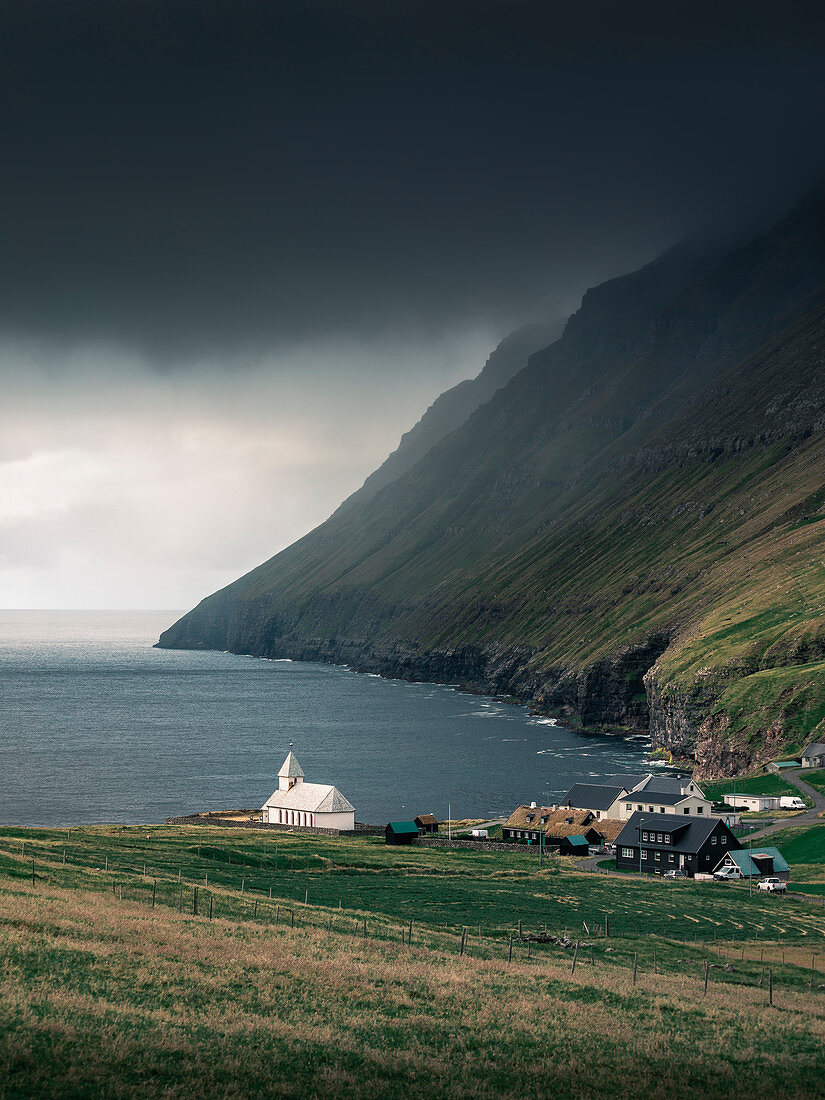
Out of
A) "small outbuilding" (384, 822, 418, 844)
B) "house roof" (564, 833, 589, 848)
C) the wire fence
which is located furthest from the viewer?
Answer: "small outbuilding" (384, 822, 418, 844)

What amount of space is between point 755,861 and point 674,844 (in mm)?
9998

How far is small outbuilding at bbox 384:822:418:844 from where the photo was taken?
120 meters

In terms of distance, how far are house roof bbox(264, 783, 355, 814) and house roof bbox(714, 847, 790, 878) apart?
5319 cm

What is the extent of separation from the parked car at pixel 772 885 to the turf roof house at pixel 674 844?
40.1 ft

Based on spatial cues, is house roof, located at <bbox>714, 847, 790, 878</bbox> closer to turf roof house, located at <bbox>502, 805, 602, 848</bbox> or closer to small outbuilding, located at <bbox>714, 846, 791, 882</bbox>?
small outbuilding, located at <bbox>714, 846, 791, 882</bbox>

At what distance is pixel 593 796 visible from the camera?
427 feet

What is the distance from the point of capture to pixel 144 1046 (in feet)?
90.1

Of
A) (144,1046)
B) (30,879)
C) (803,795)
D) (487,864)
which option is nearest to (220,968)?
(144,1046)

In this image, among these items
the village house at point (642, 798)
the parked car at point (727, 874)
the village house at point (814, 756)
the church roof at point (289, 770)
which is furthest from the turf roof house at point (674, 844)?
the church roof at point (289, 770)

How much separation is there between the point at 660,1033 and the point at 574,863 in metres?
77.2

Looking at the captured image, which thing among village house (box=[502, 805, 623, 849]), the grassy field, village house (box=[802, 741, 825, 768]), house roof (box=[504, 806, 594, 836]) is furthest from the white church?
village house (box=[802, 741, 825, 768])

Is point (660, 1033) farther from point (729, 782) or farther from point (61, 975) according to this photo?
point (729, 782)

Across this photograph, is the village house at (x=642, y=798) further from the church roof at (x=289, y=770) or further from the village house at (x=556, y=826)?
the church roof at (x=289, y=770)

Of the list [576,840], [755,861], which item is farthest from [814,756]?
[755,861]
